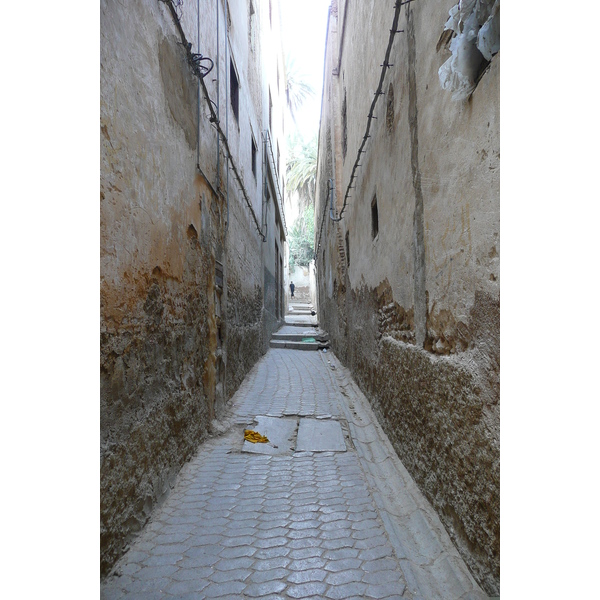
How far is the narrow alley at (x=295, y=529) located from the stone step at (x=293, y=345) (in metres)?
6.11

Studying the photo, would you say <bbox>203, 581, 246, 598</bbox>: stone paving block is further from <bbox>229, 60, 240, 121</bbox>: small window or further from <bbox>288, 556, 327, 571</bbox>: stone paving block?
<bbox>229, 60, 240, 121</bbox>: small window

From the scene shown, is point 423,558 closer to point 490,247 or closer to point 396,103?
point 490,247

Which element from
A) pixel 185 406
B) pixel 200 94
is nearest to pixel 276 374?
pixel 185 406

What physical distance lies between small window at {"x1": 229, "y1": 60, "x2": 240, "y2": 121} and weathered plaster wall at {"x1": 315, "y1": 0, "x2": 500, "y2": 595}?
2.19 meters

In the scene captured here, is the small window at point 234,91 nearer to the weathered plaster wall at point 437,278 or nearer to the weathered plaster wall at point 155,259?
the weathered plaster wall at point 155,259

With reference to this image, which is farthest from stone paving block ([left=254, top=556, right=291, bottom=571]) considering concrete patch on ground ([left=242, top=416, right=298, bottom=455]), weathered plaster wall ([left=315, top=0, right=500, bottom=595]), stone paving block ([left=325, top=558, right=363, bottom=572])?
concrete patch on ground ([left=242, top=416, right=298, bottom=455])

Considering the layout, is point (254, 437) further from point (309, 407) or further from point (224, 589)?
point (224, 589)

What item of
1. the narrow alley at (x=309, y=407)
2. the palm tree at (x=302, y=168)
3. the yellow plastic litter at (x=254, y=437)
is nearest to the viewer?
the narrow alley at (x=309, y=407)

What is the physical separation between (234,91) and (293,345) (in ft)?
20.5

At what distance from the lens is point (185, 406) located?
3.28 metres

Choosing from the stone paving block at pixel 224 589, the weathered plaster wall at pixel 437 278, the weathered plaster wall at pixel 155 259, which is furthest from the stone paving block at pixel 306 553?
the weathered plaster wall at pixel 155 259

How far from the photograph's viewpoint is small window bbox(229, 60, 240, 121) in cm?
596

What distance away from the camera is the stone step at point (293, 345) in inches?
408

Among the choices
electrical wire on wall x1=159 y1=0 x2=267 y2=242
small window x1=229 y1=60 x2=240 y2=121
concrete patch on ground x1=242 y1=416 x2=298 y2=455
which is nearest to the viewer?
electrical wire on wall x1=159 y1=0 x2=267 y2=242
